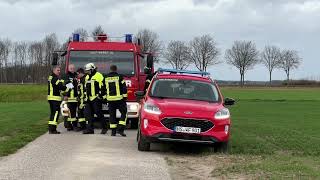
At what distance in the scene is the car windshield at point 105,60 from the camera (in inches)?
714

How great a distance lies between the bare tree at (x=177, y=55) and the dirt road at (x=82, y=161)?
88692mm

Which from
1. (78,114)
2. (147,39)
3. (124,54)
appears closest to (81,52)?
(124,54)

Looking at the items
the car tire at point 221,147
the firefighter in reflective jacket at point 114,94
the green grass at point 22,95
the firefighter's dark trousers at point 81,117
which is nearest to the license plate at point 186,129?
the car tire at point 221,147

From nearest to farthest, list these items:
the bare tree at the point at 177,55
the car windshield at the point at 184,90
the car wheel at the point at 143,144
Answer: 1. the car wheel at the point at 143,144
2. the car windshield at the point at 184,90
3. the bare tree at the point at 177,55

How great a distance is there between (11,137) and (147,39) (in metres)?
81.4

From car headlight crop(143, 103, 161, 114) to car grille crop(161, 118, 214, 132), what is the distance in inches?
10.9

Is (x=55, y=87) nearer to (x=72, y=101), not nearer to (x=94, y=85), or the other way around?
(x=94, y=85)

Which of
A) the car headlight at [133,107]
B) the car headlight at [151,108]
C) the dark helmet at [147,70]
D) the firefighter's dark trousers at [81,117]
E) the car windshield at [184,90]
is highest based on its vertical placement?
the dark helmet at [147,70]

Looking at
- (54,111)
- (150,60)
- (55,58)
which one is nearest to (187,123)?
(54,111)

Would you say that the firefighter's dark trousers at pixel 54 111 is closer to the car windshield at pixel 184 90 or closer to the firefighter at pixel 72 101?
the firefighter at pixel 72 101

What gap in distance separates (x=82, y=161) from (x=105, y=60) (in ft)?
28.2

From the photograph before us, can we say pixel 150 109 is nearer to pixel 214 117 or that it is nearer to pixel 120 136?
pixel 214 117

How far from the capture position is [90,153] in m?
11.2

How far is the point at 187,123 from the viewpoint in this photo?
11.6 meters
